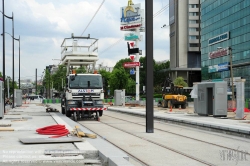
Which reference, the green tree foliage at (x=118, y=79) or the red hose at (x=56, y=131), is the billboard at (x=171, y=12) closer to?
the green tree foliage at (x=118, y=79)

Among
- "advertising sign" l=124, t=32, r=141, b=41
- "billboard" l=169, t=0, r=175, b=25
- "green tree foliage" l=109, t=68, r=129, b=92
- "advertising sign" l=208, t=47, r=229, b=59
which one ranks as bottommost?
"green tree foliage" l=109, t=68, r=129, b=92

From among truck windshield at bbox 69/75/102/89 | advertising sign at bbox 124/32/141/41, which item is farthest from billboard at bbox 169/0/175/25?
truck windshield at bbox 69/75/102/89

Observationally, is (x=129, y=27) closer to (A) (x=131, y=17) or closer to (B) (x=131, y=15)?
(A) (x=131, y=17)

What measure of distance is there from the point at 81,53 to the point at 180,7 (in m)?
88.5

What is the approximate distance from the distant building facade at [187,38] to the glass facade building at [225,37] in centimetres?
2087

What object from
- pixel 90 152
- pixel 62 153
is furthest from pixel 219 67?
pixel 62 153

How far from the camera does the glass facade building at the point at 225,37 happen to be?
6950 cm

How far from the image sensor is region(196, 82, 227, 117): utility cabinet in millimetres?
24641

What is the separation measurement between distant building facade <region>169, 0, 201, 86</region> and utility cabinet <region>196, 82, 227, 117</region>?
85.1 m

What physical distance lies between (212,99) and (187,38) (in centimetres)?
8848

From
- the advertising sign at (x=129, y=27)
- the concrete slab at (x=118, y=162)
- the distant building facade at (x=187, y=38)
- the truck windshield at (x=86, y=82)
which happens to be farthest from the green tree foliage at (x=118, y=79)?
the concrete slab at (x=118, y=162)

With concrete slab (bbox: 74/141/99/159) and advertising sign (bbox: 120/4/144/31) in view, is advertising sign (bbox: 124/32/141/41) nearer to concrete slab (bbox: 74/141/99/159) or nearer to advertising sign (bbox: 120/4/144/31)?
advertising sign (bbox: 120/4/144/31)

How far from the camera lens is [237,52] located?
72.5m

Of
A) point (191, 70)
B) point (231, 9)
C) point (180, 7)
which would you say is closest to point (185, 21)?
point (180, 7)
